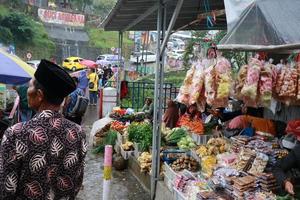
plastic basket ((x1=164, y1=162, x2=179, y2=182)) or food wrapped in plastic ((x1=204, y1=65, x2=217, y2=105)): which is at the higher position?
food wrapped in plastic ((x1=204, y1=65, x2=217, y2=105))

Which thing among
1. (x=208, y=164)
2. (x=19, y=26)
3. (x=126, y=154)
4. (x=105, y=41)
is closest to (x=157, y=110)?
(x=208, y=164)

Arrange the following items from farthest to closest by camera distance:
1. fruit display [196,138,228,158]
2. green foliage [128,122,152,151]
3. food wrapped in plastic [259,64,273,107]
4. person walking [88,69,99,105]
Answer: person walking [88,69,99,105], green foliage [128,122,152,151], fruit display [196,138,228,158], food wrapped in plastic [259,64,273,107]

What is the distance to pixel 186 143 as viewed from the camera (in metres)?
7.29

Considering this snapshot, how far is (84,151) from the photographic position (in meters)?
2.52

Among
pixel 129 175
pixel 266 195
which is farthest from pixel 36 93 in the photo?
pixel 129 175

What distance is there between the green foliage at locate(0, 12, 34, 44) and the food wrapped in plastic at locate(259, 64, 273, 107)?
117 feet

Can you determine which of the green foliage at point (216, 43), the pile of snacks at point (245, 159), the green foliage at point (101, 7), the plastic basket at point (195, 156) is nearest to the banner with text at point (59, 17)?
the green foliage at point (101, 7)

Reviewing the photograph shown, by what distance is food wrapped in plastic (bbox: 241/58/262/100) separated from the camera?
451 cm

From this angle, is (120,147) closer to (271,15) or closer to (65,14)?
(271,15)

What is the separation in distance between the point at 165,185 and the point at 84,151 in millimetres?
4175

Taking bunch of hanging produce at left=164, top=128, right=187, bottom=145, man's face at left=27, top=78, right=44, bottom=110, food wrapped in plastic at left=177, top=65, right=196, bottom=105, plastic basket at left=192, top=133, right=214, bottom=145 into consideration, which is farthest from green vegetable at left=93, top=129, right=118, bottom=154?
man's face at left=27, top=78, right=44, bottom=110

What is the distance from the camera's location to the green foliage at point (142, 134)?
8.09 meters

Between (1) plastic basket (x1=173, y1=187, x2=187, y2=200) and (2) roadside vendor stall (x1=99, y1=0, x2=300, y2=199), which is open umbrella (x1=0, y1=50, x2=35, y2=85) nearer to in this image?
(2) roadside vendor stall (x1=99, y1=0, x2=300, y2=199)

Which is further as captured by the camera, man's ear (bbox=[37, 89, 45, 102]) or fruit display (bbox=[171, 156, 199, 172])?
fruit display (bbox=[171, 156, 199, 172])
